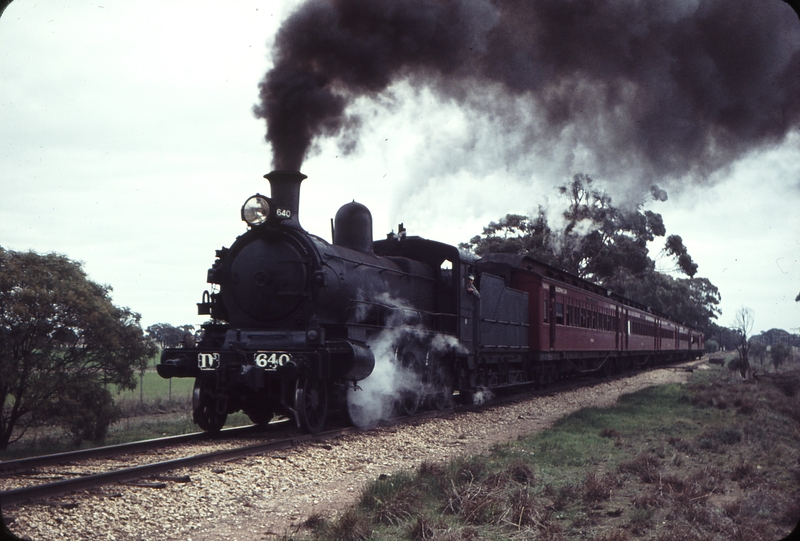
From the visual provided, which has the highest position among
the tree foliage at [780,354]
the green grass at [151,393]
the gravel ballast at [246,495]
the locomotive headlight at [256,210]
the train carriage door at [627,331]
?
the locomotive headlight at [256,210]

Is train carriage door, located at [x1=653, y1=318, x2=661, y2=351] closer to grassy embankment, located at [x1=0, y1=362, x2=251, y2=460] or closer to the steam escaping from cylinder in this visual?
grassy embankment, located at [x1=0, y1=362, x2=251, y2=460]

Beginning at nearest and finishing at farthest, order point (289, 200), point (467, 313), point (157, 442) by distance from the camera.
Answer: point (157, 442) → point (289, 200) → point (467, 313)

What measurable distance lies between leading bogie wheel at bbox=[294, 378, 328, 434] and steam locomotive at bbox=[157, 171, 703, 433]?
0.05 ft

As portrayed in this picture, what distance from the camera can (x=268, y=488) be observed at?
22.5 feet

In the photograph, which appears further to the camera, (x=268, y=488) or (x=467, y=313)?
(x=467, y=313)

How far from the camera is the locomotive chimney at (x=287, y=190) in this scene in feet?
35.2

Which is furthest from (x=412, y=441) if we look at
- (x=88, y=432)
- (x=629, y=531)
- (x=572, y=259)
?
(x=572, y=259)

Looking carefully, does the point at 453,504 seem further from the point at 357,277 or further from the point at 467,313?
the point at 467,313

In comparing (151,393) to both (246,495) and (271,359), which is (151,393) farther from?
(246,495)

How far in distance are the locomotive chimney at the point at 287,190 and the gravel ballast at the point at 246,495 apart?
11.9 ft

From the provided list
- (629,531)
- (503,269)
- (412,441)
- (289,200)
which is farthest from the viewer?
(503,269)

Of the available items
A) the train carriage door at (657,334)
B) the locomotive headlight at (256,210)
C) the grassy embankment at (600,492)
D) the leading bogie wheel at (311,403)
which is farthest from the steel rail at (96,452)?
the train carriage door at (657,334)

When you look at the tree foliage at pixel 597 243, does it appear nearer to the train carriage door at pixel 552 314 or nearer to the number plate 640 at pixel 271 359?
the train carriage door at pixel 552 314

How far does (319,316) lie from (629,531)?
6133 mm
